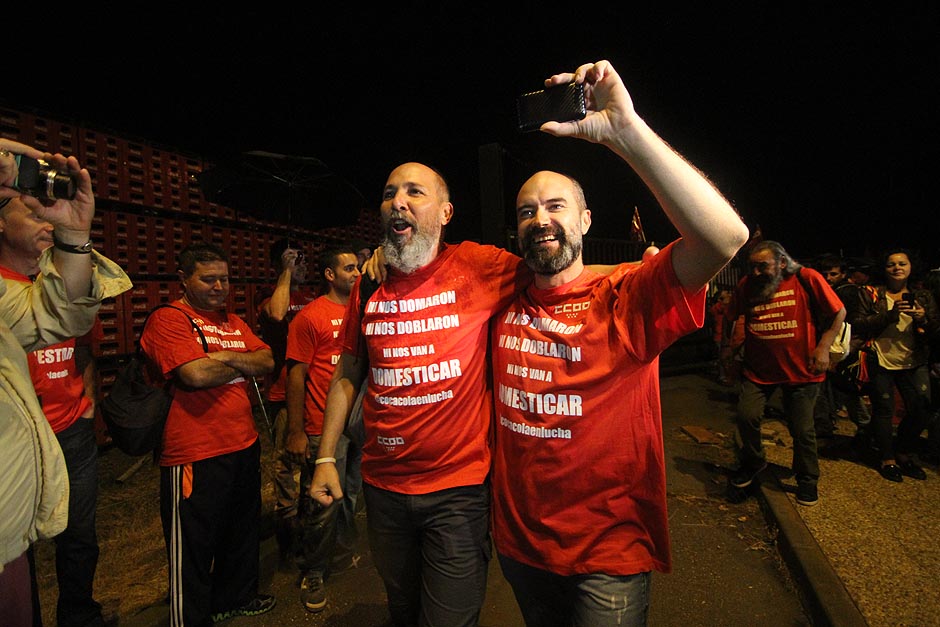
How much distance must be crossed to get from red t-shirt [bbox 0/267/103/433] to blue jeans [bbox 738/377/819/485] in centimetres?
526

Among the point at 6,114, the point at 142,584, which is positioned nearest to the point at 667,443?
the point at 142,584

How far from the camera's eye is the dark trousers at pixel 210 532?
2.63 meters

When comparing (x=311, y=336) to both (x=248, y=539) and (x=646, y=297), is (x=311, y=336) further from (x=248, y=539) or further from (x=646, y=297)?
(x=646, y=297)

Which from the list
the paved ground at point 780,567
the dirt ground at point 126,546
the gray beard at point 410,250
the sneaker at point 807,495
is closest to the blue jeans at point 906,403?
the paved ground at point 780,567

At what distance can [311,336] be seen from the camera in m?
3.43

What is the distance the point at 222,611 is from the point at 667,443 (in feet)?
17.8

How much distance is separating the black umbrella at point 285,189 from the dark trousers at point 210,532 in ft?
9.49

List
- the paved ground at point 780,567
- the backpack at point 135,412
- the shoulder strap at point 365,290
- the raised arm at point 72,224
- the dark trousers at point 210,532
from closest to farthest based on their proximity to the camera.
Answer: the raised arm at point 72,224 < the shoulder strap at point 365,290 < the backpack at point 135,412 < the dark trousers at point 210,532 < the paved ground at point 780,567

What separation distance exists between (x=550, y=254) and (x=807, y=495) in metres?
4.02

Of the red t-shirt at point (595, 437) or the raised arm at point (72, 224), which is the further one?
the red t-shirt at point (595, 437)

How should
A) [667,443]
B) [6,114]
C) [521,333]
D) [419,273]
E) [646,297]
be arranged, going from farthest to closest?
[667,443] → [6,114] → [419,273] → [521,333] → [646,297]

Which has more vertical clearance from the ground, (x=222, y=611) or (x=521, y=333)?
(x=521, y=333)

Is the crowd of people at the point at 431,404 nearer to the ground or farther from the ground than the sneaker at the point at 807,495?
farther from the ground

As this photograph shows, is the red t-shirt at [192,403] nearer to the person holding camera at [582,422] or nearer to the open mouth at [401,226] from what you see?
the open mouth at [401,226]
